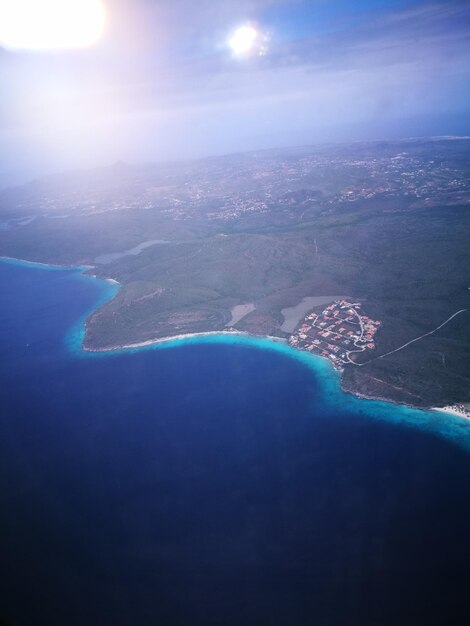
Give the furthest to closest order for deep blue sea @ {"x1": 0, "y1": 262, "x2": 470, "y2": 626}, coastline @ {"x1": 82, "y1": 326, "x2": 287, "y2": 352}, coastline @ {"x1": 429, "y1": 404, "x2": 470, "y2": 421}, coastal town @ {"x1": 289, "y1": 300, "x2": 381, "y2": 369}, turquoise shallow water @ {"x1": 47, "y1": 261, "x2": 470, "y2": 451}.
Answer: coastline @ {"x1": 82, "y1": 326, "x2": 287, "y2": 352} < coastal town @ {"x1": 289, "y1": 300, "x2": 381, "y2": 369} < coastline @ {"x1": 429, "y1": 404, "x2": 470, "y2": 421} < turquoise shallow water @ {"x1": 47, "y1": 261, "x2": 470, "y2": 451} < deep blue sea @ {"x1": 0, "y1": 262, "x2": 470, "y2": 626}

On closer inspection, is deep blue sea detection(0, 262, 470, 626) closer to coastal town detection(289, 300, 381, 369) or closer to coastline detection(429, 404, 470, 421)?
coastline detection(429, 404, 470, 421)

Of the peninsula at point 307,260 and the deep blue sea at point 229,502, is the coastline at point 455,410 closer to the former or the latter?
the peninsula at point 307,260

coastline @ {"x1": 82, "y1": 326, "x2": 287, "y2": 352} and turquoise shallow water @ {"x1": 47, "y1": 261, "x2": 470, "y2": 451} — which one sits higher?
coastline @ {"x1": 82, "y1": 326, "x2": 287, "y2": 352}

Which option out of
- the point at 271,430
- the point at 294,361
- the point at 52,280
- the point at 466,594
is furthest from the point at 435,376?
the point at 52,280

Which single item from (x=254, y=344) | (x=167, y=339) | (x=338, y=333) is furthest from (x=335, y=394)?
(x=167, y=339)

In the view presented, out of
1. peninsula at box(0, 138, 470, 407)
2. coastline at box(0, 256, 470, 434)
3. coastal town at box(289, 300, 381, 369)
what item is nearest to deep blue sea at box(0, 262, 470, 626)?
coastline at box(0, 256, 470, 434)

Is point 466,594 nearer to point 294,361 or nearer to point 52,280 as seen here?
point 294,361

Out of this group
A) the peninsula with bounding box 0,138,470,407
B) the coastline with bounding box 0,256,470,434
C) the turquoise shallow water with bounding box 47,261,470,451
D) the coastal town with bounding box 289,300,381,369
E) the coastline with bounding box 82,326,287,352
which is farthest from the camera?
the coastline with bounding box 82,326,287,352

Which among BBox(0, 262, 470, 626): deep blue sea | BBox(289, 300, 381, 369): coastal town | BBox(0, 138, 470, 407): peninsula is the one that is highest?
BBox(0, 138, 470, 407): peninsula
